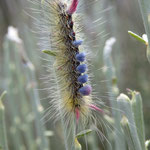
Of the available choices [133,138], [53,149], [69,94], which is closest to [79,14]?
[69,94]

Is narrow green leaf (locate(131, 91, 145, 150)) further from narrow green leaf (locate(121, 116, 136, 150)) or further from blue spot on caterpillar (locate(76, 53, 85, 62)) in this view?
blue spot on caterpillar (locate(76, 53, 85, 62))

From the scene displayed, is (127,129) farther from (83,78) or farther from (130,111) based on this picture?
(83,78)

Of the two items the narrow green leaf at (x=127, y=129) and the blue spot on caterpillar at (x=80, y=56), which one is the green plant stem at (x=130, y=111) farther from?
the blue spot on caterpillar at (x=80, y=56)

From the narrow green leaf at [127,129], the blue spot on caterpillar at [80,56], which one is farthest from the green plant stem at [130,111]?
the blue spot on caterpillar at [80,56]

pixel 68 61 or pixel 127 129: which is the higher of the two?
pixel 68 61

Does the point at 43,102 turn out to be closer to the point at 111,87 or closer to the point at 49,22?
the point at 111,87

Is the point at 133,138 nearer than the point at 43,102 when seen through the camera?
Yes

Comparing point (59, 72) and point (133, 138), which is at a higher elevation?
point (59, 72)

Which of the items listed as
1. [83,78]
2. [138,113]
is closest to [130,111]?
[138,113]
